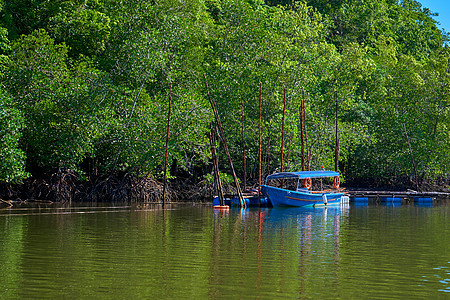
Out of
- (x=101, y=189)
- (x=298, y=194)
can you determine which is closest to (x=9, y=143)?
(x=101, y=189)

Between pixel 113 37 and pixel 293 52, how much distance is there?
44.8ft

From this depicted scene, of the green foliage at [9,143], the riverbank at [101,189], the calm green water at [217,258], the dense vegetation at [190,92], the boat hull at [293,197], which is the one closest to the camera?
the calm green water at [217,258]

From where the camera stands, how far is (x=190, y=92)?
38938 millimetres

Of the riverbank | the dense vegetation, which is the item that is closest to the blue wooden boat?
the dense vegetation

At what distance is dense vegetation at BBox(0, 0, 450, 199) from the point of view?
35438 mm

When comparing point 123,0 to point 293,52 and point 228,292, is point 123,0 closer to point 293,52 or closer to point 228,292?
point 293,52

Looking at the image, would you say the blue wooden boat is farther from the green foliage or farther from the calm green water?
the green foliage

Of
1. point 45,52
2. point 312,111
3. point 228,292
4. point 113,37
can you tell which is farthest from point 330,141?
point 228,292

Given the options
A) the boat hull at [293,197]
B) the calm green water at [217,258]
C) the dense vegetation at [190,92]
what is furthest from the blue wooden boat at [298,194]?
the calm green water at [217,258]

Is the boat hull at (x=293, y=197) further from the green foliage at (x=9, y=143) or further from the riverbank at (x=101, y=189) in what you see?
the green foliage at (x=9, y=143)

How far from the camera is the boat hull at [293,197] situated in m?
34.7

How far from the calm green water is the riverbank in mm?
9248

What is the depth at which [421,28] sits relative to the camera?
228ft

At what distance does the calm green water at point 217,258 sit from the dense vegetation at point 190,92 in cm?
1053
